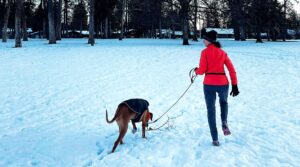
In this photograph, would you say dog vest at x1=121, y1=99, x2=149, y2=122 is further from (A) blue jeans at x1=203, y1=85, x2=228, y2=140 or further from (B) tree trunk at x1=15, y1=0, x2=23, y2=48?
(B) tree trunk at x1=15, y1=0, x2=23, y2=48

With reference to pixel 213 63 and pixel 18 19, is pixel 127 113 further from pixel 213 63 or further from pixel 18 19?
pixel 18 19

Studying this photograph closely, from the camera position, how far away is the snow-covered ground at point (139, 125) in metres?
5.62

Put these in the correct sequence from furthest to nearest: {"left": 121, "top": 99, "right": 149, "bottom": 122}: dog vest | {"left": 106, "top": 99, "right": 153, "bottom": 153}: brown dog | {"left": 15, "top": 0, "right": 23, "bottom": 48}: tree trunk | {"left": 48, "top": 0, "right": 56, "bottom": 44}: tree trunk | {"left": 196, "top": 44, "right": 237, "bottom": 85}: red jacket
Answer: {"left": 48, "top": 0, "right": 56, "bottom": 44}: tree trunk → {"left": 15, "top": 0, "right": 23, "bottom": 48}: tree trunk → {"left": 121, "top": 99, "right": 149, "bottom": 122}: dog vest → {"left": 106, "top": 99, "right": 153, "bottom": 153}: brown dog → {"left": 196, "top": 44, "right": 237, "bottom": 85}: red jacket

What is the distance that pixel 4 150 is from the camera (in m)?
6.11

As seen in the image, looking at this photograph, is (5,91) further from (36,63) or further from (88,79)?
(36,63)

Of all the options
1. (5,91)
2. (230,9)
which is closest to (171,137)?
(5,91)

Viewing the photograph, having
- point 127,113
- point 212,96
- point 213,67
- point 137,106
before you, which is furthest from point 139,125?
point 213,67

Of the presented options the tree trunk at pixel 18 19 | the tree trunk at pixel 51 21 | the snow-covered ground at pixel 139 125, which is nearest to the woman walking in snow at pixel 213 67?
the snow-covered ground at pixel 139 125

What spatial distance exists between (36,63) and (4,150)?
559 inches

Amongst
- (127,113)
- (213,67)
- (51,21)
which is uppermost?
(51,21)

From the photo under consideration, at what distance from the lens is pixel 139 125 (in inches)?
299

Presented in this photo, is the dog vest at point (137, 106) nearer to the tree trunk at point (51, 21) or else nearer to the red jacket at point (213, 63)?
the red jacket at point (213, 63)

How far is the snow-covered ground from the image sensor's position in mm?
5621

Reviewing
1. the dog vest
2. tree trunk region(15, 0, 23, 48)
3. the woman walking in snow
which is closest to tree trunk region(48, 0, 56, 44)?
tree trunk region(15, 0, 23, 48)
